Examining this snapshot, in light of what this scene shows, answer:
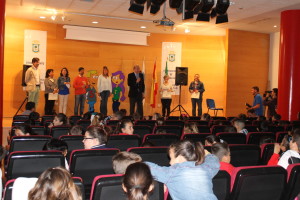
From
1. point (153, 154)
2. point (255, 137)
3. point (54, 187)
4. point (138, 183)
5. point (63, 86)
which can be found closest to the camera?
point (54, 187)

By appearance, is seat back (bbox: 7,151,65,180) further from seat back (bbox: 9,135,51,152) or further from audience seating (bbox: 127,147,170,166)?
seat back (bbox: 9,135,51,152)

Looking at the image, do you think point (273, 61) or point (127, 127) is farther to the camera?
point (273, 61)

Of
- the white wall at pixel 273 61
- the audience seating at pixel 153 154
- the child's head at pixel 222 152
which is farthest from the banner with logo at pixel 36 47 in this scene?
the child's head at pixel 222 152

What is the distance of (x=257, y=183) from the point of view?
9.74 feet

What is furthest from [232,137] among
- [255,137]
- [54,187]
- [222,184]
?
[54,187]

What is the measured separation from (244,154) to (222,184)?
5.31 feet

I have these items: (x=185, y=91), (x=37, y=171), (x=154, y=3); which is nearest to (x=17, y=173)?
(x=37, y=171)

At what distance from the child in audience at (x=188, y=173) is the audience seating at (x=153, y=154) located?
0.98 m

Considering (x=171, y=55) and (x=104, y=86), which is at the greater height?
(x=171, y=55)

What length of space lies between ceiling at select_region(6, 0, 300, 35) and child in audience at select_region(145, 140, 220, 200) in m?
7.51

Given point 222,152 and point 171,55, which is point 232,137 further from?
point 171,55

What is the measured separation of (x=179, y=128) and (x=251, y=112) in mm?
3878

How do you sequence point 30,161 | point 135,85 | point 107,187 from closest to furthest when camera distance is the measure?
point 107,187 < point 30,161 < point 135,85

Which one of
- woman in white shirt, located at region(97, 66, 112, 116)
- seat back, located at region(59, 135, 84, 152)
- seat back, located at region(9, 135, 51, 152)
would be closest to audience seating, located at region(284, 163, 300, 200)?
seat back, located at region(59, 135, 84, 152)
